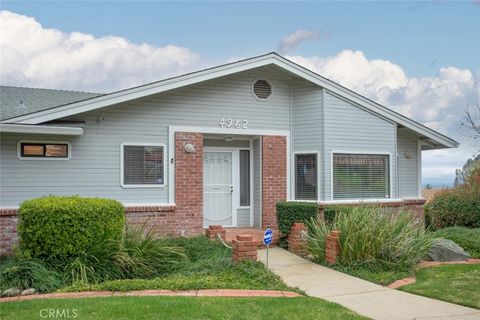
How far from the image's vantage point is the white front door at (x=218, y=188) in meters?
12.1

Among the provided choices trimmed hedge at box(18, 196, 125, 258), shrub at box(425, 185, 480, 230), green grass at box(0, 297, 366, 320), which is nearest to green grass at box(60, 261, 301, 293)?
green grass at box(0, 297, 366, 320)

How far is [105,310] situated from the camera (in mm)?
5547

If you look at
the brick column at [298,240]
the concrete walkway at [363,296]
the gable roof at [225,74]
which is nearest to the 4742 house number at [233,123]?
the gable roof at [225,74]

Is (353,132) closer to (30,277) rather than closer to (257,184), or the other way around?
(257,184)

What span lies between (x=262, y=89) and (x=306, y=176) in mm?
2607

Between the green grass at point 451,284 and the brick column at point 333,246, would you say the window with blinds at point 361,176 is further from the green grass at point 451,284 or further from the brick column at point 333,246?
the green grass at point 451,284

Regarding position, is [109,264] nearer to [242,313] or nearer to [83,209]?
[83,209]

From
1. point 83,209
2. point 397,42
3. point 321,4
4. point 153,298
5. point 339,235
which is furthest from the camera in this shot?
point 397,42

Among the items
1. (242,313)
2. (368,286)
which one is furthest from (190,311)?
(368,286)

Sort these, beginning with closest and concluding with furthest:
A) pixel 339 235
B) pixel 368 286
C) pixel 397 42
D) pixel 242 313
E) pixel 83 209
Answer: pixel 242 313 < pixel 368 286 < pixel 83 209 < pixel 339 235 < pixel 397 42

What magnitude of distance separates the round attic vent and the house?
0.03 m

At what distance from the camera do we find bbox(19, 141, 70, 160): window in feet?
32.8

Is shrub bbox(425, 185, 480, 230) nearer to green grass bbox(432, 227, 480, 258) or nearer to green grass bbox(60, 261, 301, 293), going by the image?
green grass bbox(432, 227, 480, 258)

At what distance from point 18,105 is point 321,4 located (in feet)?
27.5
